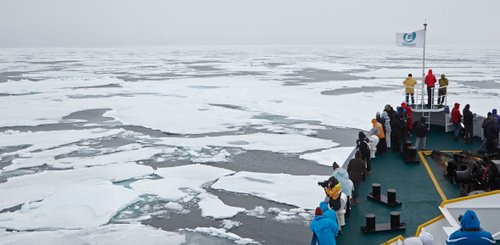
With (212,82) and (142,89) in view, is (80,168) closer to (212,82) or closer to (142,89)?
(142,89)

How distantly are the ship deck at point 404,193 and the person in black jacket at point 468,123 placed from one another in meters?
0.42

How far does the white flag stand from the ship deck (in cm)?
278

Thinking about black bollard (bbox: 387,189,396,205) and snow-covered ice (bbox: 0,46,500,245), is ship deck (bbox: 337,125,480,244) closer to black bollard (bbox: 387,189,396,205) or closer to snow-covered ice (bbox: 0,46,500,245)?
black bollard (bbox: 387,189,396,205)

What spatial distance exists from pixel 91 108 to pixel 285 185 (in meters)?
16.1

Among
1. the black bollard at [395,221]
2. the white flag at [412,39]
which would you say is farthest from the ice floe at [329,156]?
the black bollard at [395,221]

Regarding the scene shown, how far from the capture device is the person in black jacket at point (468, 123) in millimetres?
8797

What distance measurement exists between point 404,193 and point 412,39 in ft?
17.3

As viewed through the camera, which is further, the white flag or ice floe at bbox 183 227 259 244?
the white flag

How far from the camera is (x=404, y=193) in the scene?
6297 millimetres

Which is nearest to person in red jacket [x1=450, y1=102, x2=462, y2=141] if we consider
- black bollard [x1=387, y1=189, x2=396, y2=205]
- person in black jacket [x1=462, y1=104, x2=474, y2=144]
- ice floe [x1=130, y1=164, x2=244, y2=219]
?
person in black jacket [x1=462, y1=104, x2=474, y2=144]

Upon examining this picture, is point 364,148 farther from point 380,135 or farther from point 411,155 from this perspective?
point 380,135

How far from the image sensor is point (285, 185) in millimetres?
11125

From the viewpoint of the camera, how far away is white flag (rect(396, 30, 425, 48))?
10.2 m

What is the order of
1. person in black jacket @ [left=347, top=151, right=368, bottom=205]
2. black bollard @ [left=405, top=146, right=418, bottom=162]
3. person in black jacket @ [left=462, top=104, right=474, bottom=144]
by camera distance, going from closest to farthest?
person in black jacket @ [left=347, top=151, right=368, bottom=205] → black bollard @ [left=405, top=146, right=418, bottom=162] → person in black jacket @ [left=462, top=104, right=474, bottom=144]
